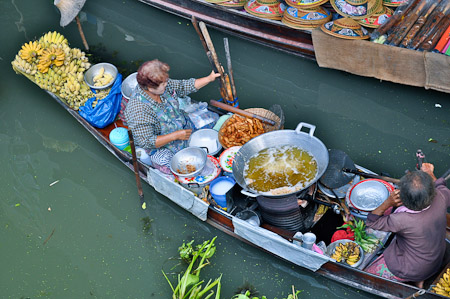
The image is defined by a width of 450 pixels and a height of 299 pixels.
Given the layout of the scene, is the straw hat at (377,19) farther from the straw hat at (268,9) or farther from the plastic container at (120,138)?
the plastic container at (120,138)

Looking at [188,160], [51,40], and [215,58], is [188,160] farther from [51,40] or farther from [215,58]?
[51,40]

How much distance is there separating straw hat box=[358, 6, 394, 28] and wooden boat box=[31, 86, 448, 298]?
288 cm

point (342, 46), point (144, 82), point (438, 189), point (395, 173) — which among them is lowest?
point (395, 173)

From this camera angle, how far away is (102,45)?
7605mm

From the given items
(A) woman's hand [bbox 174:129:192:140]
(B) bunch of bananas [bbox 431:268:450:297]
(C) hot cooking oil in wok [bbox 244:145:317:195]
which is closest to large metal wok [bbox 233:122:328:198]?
(C) hot cooking oil in wok [bbox 244:145:317:195]

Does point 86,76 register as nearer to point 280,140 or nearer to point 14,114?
point 14,114

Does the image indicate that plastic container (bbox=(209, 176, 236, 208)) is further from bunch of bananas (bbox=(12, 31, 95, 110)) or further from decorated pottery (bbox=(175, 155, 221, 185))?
bunch of bananas (bbox=(12, 31, 95, 110))

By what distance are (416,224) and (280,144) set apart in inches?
61.3

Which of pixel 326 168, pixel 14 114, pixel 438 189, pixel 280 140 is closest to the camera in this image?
pixel 438 189

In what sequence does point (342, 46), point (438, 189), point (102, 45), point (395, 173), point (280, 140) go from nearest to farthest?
1. point (438, 189)
2. point (280, 140)
3. point (395, 173)
4. point (342, 46)
5. point (102, 45)

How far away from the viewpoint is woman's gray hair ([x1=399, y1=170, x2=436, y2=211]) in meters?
2.89

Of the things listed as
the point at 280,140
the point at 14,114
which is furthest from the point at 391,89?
the point at 14,114

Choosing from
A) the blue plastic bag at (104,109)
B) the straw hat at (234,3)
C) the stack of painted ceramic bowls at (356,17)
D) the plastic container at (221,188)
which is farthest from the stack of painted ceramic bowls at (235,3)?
the plastic container at (221,188)

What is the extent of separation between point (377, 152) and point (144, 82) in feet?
9.40
